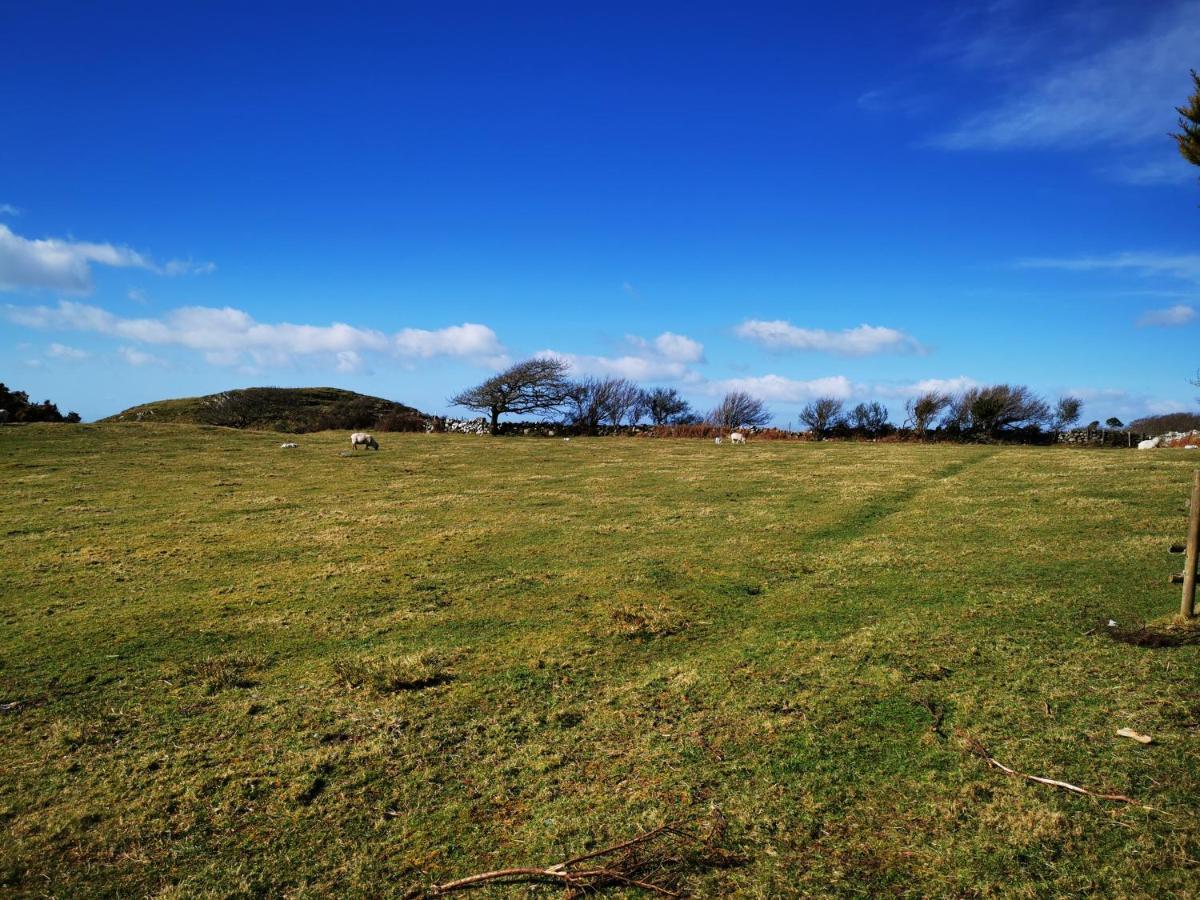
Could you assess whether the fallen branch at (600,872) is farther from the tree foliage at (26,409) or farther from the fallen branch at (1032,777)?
the tree foliage at (26,409)

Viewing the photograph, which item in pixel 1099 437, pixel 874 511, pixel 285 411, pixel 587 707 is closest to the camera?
pixel 587 707

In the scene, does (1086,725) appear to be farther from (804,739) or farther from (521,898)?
(521,898)

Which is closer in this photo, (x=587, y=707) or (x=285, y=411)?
(x=587, y=707)

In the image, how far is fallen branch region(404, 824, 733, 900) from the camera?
326 centimetres

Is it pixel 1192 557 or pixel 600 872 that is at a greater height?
pixel 1192 557

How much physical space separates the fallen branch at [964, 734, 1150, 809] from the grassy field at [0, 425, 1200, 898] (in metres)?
0.06

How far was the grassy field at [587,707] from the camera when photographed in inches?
137

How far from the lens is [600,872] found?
3340 mm

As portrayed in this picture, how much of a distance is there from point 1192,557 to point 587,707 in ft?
19.0

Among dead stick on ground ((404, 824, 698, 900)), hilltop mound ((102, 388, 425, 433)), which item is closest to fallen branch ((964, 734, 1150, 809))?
dead stick on ground ((404, 824, 698, 900))

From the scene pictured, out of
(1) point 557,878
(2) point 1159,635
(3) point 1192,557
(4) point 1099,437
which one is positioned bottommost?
(1) point 557,878

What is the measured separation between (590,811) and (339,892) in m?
1.38

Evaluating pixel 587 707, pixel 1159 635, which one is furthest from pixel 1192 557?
pixel 587 707

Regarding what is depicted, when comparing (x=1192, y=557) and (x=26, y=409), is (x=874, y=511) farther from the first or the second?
(x=26, y=409)
